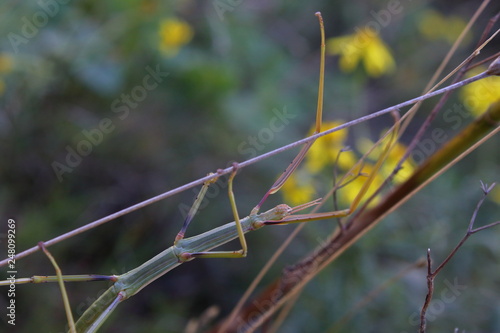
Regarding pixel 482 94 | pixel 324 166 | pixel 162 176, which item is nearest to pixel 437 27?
pixel 482 94

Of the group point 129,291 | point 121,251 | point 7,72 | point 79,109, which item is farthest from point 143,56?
point 129,291

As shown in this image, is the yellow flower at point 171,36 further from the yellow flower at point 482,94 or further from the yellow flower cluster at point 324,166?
the yellow flower at point 482,94

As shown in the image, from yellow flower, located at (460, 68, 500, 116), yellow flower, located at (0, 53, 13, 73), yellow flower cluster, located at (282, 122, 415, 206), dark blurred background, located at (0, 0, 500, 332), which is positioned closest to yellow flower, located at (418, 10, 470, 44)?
dark blurred background, located at (0, 0, 500, 332)

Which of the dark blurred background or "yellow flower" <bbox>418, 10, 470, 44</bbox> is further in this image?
"yellow flower" <bbox>418, 10, 470, 44</bbox>

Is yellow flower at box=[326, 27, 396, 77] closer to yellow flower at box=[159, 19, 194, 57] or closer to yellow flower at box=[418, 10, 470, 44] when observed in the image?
yellow flower at box=[159, 19, 194, 57]

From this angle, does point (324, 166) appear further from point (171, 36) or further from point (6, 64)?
point (6, 64)

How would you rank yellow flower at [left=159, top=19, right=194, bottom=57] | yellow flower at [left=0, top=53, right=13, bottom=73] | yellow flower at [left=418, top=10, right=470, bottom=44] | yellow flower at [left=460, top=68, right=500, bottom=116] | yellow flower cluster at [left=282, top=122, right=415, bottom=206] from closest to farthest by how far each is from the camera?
yellow flower at [left=460, top=68, right=500, bottom=116], yellow flower cluster at [left=282, top=122, right=415, bottom=206], yellow flower at [left=0, top=53, right=13, bottom=73], yellow flower at [left=159, top=19, right=194, bottom=57], yellow flower at [left=418, top=10, right=470, bottom=44]

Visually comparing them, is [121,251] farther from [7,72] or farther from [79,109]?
[7,72]

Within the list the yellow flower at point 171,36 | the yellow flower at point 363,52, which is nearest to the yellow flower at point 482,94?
the yellow flower at point 363,52
